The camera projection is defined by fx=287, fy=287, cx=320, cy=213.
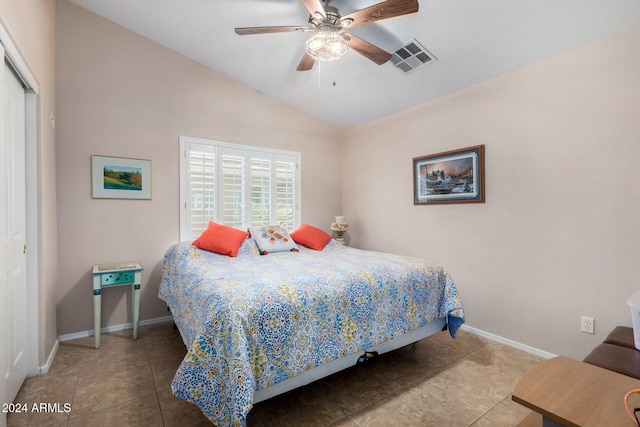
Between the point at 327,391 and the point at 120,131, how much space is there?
324 centimetres

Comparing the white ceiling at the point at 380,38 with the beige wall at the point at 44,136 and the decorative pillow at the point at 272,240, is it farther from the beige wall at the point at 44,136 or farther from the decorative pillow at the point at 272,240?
the decorative pillow at the point at 272,240

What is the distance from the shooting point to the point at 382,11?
1867mm

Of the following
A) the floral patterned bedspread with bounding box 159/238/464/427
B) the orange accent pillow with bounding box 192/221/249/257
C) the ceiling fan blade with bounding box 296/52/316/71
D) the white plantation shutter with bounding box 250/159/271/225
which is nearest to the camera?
the floral patterned bedspread with bounding box 159/238/464/427

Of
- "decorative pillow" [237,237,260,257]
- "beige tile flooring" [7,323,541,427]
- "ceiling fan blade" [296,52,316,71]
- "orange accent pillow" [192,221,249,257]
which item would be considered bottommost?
"beige tile flooring" [7,323,541,427]

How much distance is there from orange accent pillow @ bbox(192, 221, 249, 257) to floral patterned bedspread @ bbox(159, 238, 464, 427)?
0.62 feet

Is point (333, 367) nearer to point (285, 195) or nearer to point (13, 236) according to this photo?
point (13, 236)

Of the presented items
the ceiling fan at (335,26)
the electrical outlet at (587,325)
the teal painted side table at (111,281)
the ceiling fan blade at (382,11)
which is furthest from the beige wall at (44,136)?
the electrical outlet at (587,325)

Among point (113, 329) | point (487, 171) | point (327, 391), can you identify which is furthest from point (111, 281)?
point (487, 171)

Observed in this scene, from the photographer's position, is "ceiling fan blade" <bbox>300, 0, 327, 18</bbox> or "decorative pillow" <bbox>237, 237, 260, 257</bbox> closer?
"ceiling fan blade" <bbox>300, 0, 327, 18</bbox>

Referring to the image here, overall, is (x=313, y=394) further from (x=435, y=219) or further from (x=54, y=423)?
(x=435, y=219)

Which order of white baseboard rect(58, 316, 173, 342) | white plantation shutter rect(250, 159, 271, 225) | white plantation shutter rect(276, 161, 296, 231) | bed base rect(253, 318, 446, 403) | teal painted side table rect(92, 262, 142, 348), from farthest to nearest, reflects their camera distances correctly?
1. white plantation shutter rect(276, 161, 296, 231)
2. white plantation shutter rect(250, 159, 271, 225)
3. white baseboard rect(58, 316, 173, 342)
4. teal painted side table rect(92, 262, 142, 348)
5. bed base rect(253, 318, 446, 403)

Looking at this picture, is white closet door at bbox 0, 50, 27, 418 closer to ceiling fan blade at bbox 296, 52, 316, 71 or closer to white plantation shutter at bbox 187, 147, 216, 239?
white plantation shutter at bbox 187, 147, 216, 239

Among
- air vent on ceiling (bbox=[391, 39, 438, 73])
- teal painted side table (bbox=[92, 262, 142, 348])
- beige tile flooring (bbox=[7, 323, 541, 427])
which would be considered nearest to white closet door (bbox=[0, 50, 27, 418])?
beige tile flooring (bbox=[7, 323, 541, 427])

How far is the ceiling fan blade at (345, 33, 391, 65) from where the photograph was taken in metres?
2.16
